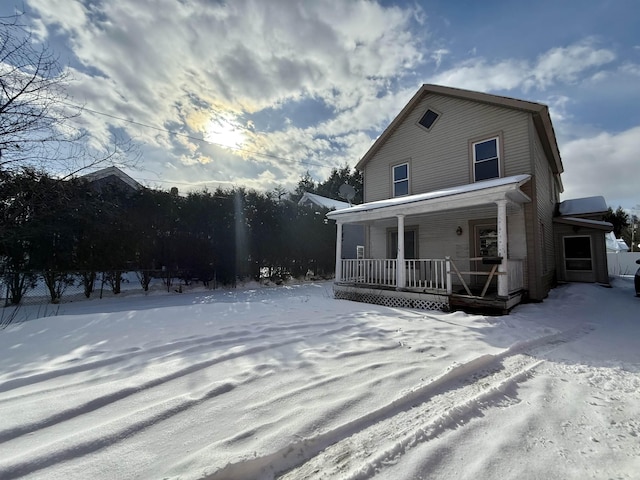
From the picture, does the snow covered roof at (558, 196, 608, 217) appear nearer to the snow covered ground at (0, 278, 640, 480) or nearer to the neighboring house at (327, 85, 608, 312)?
the neighboring house at (327, 85, 608, 312)

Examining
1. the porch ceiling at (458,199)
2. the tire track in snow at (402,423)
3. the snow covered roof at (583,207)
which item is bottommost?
the tire track in snow at (402,423)

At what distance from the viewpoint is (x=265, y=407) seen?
2229mm

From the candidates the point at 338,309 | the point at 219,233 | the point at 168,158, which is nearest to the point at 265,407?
the point at 338,309

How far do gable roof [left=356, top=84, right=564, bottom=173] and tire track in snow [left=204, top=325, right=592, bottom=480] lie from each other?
7.73m

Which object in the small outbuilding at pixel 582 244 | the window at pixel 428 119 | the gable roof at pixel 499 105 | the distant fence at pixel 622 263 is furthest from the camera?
the distant fence at pixel 622 263

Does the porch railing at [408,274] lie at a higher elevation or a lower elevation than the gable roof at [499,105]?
lower

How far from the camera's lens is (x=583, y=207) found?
12.0m

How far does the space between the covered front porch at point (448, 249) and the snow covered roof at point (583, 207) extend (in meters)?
6.00

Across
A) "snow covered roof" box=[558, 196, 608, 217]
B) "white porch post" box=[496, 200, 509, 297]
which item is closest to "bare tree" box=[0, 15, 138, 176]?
"white porch post" box=[496, 200, 509, 297]

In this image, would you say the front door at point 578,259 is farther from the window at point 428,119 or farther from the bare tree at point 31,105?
the bare tree at point 31,105

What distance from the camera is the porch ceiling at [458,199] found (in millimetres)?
6664

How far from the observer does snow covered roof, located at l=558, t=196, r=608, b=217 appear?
451 inches

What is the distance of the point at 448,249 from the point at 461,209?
56.8 inches

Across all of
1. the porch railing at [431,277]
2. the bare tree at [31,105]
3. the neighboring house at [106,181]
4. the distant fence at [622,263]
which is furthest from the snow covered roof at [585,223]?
the neighboring house at [106,181]
